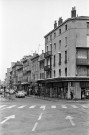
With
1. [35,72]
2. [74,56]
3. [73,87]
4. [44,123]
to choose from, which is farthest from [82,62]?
[44,123]

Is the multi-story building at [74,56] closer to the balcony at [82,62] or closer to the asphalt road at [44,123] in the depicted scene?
the balcony at [82,62]

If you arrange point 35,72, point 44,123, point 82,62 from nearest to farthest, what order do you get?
1. point 44,123
2. point 82,62
3. point 35,72

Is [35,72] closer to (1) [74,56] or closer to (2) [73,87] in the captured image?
(2) [73,87]

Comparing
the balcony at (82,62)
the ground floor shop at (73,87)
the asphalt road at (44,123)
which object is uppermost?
the balcony at (82,62)

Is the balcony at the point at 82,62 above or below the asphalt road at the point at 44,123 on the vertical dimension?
above

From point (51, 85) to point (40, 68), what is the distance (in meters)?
14.4

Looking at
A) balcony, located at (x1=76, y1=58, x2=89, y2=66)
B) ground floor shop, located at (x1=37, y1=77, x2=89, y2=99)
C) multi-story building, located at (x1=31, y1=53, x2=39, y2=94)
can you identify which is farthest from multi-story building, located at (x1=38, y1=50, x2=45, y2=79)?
balcony, located at (x1=76, y1=58, x2=89, y2=66)

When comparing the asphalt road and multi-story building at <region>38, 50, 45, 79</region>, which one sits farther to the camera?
multi-story building at <region>38, 50, 45, 79</region>

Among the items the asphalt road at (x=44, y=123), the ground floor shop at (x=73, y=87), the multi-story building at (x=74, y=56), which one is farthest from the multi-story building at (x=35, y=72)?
the asphalt road at (x=44, y=123)

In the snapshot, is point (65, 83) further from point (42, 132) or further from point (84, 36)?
point (42, 132)

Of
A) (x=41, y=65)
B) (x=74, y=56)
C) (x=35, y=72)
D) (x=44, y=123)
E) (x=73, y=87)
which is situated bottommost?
(x=44, y=123)

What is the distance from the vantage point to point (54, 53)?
6919cm

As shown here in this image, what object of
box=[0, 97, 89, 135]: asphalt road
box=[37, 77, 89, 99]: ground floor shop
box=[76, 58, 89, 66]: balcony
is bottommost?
box=[0, 97, 89, 135]: asphalt road

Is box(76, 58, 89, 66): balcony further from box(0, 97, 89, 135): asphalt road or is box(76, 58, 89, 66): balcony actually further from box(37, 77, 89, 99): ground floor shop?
box(0, 97, 89, 135): asphalt road
